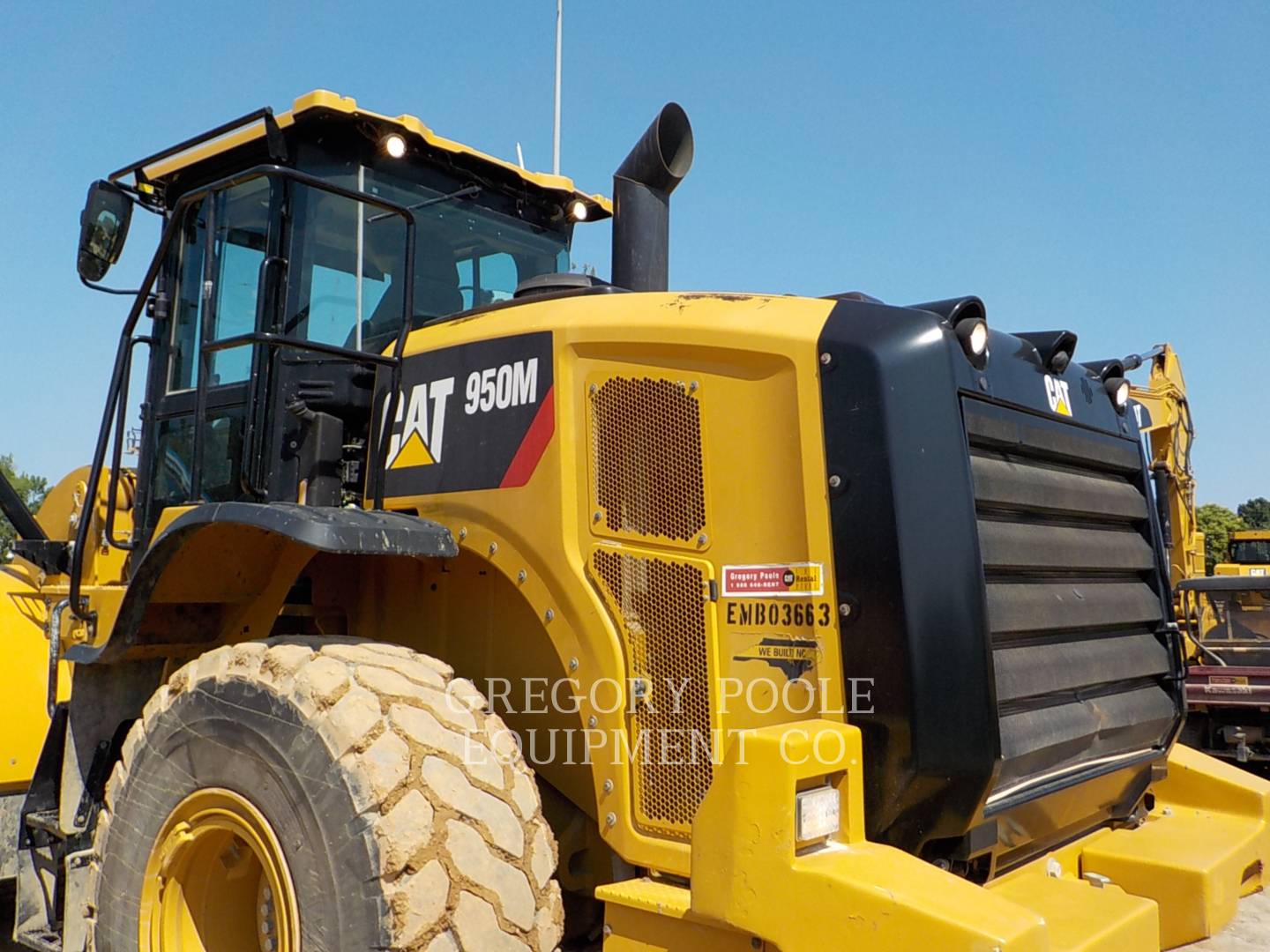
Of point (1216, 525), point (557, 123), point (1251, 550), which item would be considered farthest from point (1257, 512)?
point (557, 123)

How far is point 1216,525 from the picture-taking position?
42.7 metres

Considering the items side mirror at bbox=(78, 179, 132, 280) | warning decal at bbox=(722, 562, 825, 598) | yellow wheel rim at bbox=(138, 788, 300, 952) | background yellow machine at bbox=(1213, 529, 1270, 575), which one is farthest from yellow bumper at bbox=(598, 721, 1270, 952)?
background yellow machine at bbox=(1213, 529, 1270, 575)

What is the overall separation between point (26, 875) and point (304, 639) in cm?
199

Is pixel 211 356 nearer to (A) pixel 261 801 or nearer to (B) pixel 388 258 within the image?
(B) pixel 388 258

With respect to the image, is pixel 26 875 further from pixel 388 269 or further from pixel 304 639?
pixel 388 269

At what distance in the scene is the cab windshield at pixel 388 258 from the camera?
12.7 ft

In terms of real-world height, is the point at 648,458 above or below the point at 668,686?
above

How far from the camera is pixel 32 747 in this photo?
475cm

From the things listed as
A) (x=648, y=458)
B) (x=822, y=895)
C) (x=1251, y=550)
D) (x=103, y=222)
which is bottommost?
(x=822, y=895)

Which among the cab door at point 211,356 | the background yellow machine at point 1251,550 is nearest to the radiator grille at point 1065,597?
the cab door at point 211,356

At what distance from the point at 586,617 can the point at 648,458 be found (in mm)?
467

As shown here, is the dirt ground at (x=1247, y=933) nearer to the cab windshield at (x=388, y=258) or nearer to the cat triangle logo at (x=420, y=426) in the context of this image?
the cat triangle logo at (x=420, y=426)

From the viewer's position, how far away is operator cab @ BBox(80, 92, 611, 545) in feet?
12.3

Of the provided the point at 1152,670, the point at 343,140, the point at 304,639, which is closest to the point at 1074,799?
the point at 1152,670
